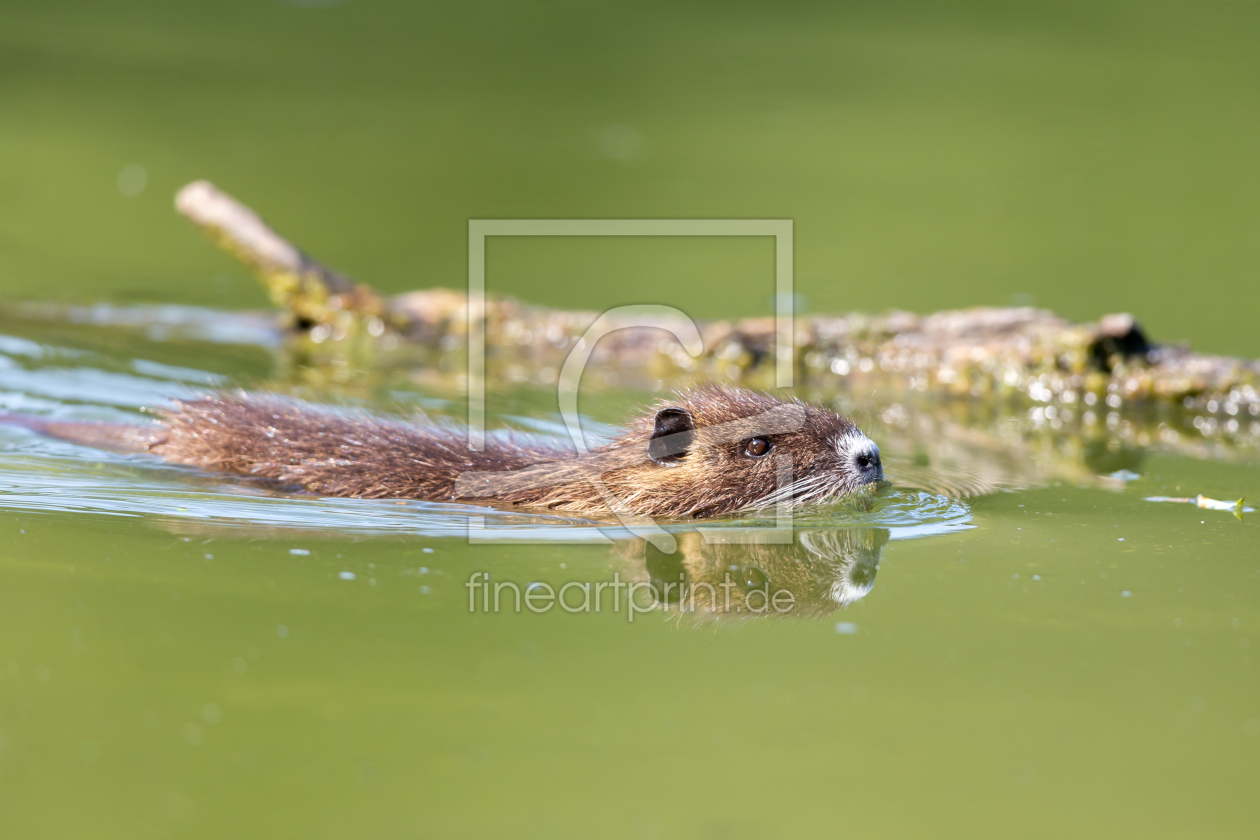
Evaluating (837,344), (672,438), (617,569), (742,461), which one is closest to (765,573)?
(617,569)

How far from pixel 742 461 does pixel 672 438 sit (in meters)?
0.30

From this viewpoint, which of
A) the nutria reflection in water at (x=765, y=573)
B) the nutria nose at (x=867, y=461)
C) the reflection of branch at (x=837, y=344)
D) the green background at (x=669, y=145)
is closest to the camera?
the nutria reflection in water at (x=765, y=573)

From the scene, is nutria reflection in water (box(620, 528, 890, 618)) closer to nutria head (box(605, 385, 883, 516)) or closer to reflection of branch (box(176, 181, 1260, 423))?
nutria head (box(605, 385, 883, 516))

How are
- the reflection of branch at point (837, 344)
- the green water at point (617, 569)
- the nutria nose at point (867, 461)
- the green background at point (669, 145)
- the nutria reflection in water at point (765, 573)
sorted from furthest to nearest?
the green background at point (669, 145) → the reflection of branch at point (837, 344) → the nutria nose at point (867, 461) → the nutria reflection in water at point (765, 573) → the green water at point (617, 569)

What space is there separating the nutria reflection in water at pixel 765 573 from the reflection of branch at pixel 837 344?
11.4 feet

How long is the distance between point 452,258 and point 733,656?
8477mm

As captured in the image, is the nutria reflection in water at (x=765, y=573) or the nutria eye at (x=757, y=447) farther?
the nutria eye at (x=757, y=447)

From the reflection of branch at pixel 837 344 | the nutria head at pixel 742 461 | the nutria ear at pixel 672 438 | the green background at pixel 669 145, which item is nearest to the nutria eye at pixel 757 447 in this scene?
the nutria head at pixel 742 461

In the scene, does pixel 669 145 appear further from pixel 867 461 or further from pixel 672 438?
pixel 867 461

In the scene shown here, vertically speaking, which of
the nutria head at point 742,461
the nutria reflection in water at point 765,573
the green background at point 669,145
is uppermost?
the green background at point 669,145

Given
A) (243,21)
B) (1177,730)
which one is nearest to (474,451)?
(1177,730)

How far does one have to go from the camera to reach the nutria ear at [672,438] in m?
5.44

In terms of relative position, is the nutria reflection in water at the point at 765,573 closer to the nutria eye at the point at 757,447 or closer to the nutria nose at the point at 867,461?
the nutria nose at the point at 867,461

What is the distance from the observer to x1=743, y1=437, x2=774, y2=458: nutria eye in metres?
5.44
